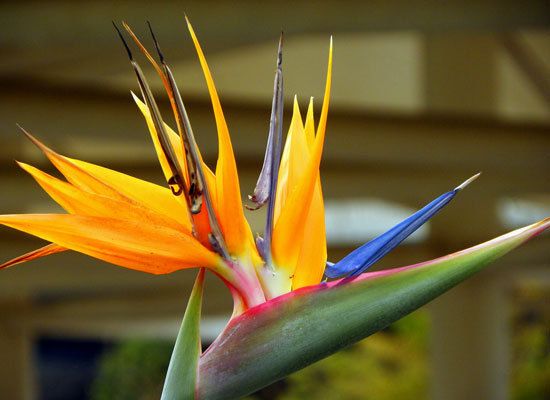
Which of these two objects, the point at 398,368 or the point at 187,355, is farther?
the point at 398,368

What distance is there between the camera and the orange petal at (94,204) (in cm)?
130

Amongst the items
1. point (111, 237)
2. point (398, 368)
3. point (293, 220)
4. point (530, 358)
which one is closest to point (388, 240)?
point (293, 220)

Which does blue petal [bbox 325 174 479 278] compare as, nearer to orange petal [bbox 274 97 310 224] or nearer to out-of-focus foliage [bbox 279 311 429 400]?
orange petal [bbox 274 97 310 224]

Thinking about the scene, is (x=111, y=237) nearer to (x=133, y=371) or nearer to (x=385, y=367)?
(x=385, y=367)

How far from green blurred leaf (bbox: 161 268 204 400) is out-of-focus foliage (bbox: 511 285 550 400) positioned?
20.1m

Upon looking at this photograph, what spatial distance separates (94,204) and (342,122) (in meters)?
8.88

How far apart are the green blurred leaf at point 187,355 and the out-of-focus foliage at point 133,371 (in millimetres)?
23958

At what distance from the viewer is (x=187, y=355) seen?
4.14 feet

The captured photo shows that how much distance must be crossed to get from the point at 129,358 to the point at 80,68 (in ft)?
63.3

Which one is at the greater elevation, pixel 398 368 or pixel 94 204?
pixel 398 368

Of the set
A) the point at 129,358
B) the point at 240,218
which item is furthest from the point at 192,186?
the point at 129,358

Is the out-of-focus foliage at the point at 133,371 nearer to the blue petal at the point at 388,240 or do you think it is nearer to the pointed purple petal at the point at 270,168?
the pointed purple petal at the point at 270,168

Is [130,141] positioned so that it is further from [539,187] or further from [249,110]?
[539,187]

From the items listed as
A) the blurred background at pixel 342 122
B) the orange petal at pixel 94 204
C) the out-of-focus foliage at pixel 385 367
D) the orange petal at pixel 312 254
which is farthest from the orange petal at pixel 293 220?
the out-of-focus foliage at pixel 385 367
